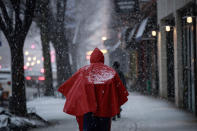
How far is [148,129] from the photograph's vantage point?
336 inches

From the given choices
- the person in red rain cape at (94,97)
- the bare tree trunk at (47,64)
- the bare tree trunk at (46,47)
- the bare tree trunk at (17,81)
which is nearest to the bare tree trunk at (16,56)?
the bare tree trunk at (17,81)

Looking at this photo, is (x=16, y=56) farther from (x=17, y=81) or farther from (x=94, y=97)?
(x=94, y=97)

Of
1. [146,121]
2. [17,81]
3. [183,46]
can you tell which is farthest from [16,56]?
[183,46]

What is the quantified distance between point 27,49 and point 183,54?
4924 centimetres

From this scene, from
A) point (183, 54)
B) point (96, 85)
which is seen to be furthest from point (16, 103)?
point (183, 54)

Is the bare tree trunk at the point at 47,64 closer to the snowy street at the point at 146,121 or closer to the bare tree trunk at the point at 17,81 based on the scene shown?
the snowy street at the point at 146,121

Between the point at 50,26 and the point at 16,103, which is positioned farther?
the point at 50,26

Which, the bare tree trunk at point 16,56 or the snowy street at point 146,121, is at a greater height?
the bare tree trunk at point 16,56

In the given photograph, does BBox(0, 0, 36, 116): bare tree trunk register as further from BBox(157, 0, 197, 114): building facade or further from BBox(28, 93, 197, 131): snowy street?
BBox(157, 0, 197, 114): building facade

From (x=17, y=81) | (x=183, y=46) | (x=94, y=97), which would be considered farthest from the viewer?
(x=183, y=46)

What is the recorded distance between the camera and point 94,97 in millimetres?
5273

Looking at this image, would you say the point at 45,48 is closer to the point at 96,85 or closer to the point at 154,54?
the point at 154,54

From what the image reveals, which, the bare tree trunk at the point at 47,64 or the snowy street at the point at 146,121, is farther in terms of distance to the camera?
the bare tree trunk at the point at 47,64

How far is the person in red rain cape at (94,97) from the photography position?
5.27 meters
